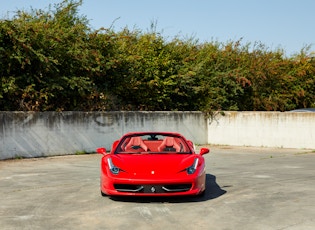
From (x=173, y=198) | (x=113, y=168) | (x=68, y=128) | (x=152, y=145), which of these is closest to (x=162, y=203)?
(x=173, y=198)

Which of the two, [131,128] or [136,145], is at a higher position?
[136,145]

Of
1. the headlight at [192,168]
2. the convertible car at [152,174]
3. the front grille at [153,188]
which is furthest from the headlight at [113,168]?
the headlight at [192,168]

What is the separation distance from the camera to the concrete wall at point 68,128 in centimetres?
1655

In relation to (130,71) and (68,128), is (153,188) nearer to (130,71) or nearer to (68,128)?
(68,128)

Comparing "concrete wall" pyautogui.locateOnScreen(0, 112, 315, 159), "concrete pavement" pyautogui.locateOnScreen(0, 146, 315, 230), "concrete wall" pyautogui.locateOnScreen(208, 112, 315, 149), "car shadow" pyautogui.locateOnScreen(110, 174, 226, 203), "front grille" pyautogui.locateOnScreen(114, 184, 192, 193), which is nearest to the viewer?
"concrete pavement" pyautogui.locateOnScreen(0, 146, 315, 230)

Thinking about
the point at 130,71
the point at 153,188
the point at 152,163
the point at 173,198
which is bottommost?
the point at 173,198

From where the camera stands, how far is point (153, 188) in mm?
7973

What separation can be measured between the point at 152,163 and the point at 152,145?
172cm

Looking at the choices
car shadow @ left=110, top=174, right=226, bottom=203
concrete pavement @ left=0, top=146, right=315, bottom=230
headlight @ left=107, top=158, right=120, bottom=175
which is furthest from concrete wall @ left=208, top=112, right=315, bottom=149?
headlight @ left=107, top=158, right=120, bottom=175

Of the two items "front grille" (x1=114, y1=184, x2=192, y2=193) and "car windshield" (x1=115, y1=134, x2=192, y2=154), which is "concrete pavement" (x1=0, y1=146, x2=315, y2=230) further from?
"car windshield" (x1=115, y1=134, x2=192, y2=154)

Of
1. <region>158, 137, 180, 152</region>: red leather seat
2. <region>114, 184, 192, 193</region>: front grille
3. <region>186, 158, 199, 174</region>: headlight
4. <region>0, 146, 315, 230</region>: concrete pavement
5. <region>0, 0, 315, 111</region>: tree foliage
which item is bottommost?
<region>0, 146, 315, 230</region>: concrete pavement

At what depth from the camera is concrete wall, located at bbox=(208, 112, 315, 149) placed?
68.8 feet

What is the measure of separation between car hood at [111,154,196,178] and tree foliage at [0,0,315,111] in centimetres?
921

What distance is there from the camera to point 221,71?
86.2 feet
